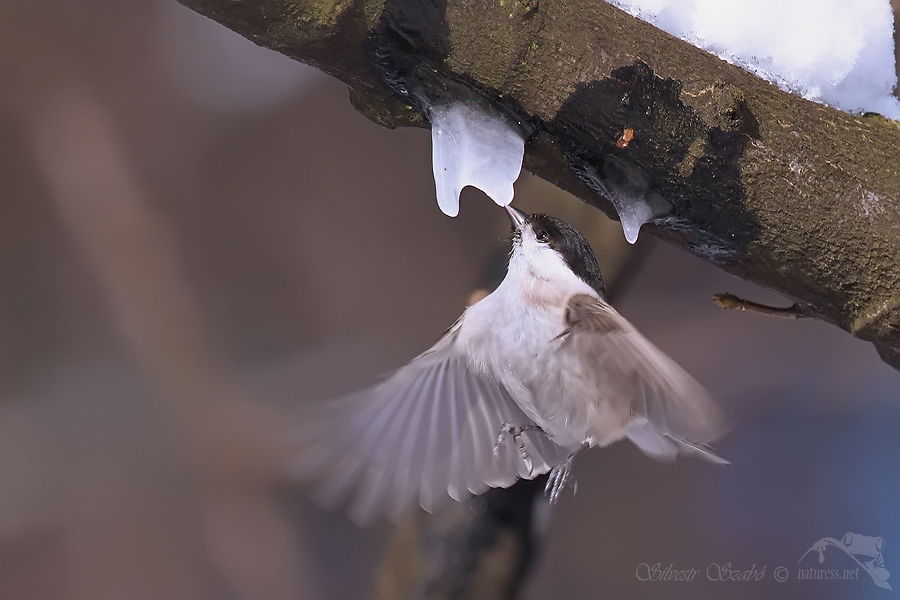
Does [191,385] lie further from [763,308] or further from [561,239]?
[763,308]

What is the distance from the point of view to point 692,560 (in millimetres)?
1150

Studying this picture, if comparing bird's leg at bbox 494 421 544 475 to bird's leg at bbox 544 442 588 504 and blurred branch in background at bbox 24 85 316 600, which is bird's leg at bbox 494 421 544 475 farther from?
blurred branch in background at bbox 24 85 316 600

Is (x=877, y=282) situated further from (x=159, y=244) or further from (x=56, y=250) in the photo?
(x=56, y=250)

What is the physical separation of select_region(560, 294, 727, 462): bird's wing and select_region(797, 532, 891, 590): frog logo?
0.70 meters

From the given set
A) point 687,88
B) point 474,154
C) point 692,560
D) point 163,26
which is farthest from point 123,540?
point 687,88

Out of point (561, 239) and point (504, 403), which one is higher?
point (561, 239)

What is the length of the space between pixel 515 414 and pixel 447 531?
0.77ft

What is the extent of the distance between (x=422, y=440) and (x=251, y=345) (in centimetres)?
66

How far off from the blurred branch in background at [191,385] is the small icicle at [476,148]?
0.94 meters

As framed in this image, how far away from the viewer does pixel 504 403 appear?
73cm

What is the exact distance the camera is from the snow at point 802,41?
48cm

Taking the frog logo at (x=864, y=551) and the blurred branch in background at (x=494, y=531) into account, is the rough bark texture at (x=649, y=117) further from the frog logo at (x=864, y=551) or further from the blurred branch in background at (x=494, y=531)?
the frog logo at (x=864, y=551)

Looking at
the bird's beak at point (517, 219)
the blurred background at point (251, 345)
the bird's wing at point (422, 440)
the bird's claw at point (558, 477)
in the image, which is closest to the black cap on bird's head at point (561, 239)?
the bird's beak at point (517, 219)

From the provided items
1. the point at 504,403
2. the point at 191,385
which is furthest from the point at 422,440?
the point at 191,385
